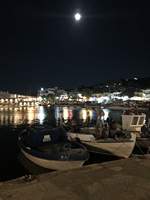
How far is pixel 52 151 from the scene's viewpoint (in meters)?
18.5

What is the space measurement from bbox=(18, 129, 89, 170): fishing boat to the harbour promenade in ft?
21.1

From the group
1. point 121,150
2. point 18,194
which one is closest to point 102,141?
point 121,150

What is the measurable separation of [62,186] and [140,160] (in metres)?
4.73

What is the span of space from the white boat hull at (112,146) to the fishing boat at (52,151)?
1969mm

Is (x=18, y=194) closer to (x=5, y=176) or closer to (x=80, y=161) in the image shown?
(x=80, y=161)

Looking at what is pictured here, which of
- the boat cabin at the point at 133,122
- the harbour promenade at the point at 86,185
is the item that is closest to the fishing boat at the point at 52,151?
the boat cabin at the point at 133,122

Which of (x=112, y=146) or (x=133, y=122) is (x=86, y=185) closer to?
(x=112, y=146)

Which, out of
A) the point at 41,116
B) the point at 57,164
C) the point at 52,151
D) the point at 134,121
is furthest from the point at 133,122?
the point at 41,116

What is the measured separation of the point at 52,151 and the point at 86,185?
10142mm

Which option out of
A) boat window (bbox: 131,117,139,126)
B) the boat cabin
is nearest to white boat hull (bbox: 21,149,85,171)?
the boat cabin

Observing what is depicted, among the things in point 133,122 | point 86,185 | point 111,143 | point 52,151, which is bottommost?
point 86,185

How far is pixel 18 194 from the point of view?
782 centimetres

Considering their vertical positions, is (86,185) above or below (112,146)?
below

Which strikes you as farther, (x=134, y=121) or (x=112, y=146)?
(x=134, y=121)
